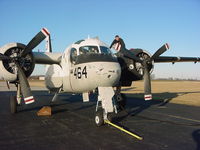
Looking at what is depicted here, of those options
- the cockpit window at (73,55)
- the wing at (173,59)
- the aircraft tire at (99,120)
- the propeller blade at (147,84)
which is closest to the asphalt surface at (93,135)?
the aircraft tire at (99,120)

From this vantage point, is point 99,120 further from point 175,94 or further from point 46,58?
point 175,94

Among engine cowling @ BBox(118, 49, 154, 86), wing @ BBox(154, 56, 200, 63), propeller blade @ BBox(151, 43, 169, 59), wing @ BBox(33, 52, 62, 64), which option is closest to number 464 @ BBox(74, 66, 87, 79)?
wing @ BBox(33, 52, 62, 64)

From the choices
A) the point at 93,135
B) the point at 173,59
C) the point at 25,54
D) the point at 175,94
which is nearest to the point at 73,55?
the point at 25,54

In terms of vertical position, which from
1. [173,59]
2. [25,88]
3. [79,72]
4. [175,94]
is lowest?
[175,94]

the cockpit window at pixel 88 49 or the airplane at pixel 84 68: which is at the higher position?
the cockpit window at pixel 88 49

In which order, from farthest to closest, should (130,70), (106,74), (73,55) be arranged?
(130,70)
(73,55)
(106,74)

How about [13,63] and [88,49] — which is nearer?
[88,49]

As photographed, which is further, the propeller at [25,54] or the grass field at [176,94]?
the grass field at [176,94]

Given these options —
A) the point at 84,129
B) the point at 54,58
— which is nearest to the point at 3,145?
the point at 84,129

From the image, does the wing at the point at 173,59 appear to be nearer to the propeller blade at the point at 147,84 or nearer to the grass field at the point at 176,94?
the propeller blade at the point at 147,84

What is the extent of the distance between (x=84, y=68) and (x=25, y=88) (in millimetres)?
3564

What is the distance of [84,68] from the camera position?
10250mm

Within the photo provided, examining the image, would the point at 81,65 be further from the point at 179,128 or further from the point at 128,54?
the point at 179,128

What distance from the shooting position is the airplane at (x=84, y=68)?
383 inches
